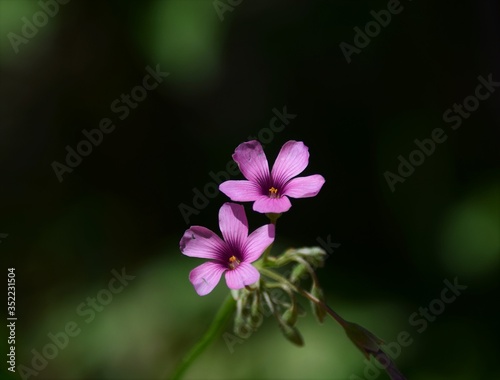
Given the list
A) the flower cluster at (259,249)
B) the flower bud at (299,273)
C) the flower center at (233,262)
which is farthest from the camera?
the flower bud at (299,273)

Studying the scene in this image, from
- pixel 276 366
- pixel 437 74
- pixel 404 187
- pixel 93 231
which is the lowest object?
pixel 276 366

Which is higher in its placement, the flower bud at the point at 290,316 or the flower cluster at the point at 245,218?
the flower cluster at the point at 245,218

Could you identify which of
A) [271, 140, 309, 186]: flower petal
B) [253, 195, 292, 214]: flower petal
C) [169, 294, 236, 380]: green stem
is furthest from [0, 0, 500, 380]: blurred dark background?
[253, 195, 292, 214]: flower petal

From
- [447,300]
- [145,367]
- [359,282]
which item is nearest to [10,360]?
[145,367]

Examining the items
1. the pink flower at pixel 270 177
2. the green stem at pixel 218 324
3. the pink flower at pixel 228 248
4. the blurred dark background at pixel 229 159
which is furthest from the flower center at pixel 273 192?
the blurred dark background at pixel 229 159

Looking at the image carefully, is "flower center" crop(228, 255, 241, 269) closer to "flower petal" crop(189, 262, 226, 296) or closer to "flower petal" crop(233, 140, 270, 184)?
"flower petal" crop(189, 262, 226, 296)

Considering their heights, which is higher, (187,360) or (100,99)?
(100,99)

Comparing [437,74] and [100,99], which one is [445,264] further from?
[100,99]

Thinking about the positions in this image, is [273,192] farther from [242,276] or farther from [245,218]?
[242,276]

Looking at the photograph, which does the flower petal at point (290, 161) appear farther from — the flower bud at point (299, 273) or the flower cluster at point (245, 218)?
the flower bud at point (299, 273)
